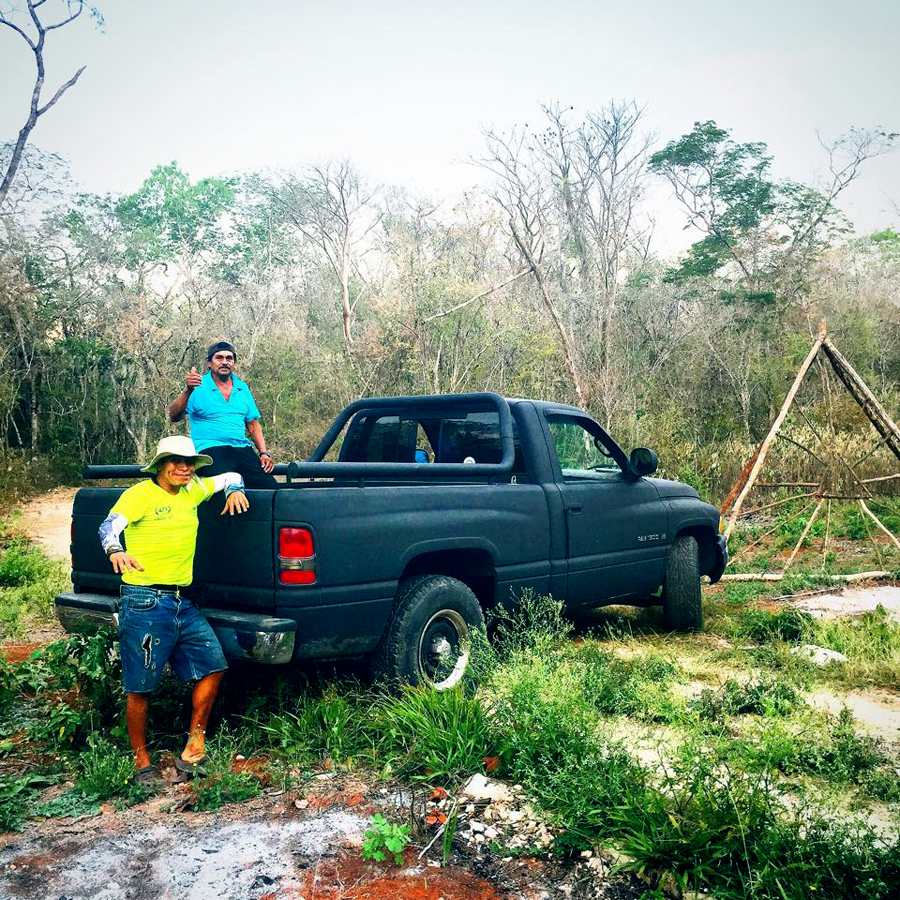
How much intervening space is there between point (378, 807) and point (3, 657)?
298 centimetres

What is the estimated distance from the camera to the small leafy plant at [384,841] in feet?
11.1

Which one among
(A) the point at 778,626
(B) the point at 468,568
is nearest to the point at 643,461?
(A) the point at 778,626

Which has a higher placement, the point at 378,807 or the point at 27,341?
the point at 27,341

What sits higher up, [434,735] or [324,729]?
[434,735]

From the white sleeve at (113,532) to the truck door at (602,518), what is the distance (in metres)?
2.92

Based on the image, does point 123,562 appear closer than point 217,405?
Yes

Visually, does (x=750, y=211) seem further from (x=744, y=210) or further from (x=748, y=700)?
(x=748, y=700)

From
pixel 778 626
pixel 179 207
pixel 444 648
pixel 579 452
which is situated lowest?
pixel 778 626

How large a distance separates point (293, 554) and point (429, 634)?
1.08 meters

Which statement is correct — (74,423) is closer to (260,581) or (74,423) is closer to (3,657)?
(3,657)

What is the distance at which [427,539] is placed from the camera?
16.0 feet

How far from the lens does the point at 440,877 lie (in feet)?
10.9

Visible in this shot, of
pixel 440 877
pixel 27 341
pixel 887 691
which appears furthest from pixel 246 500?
pixel 27 341

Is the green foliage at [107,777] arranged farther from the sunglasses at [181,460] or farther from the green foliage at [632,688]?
the green foliage at [632,688]
